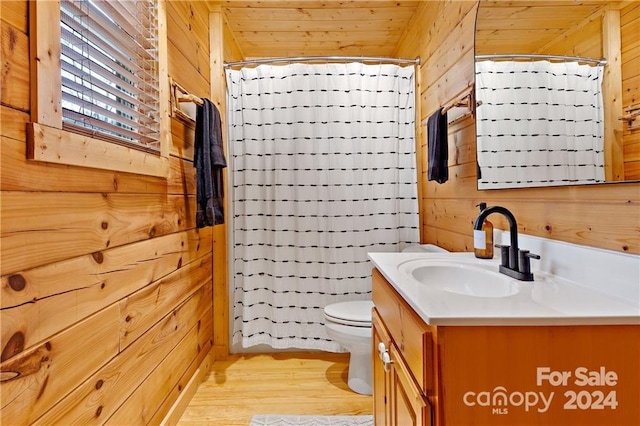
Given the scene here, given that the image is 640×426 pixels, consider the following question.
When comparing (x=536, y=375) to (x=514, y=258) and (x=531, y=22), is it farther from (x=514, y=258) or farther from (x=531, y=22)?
(x=531, y=22)

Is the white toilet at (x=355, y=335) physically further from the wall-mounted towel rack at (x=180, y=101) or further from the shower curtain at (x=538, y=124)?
the wall-mounted towel rack at (x=180, y=101)

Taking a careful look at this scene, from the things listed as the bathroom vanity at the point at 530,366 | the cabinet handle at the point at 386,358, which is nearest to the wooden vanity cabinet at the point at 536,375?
the bathroom vanity at the point at 530,366

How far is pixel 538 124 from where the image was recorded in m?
1.14

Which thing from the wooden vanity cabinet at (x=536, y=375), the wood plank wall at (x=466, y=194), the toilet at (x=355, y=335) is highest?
the wood plank wall at (x=466, y=194)

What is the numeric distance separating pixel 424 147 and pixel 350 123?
21.1 inches

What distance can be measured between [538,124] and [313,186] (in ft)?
4.37

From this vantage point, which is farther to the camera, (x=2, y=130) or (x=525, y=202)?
(x=525, y=202)

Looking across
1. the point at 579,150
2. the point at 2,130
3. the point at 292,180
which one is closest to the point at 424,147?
the point at 292,180

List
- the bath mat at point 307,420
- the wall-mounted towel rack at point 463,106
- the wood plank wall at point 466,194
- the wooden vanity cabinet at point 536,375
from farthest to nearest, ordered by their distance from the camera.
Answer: the bath mat at point 307,420, the wall-mounted towel rack at point 463,106, the wood plank wall at point 466,194, the wooden vanity cabinet at point 536,375

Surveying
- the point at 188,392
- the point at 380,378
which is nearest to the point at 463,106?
the point at 380,378

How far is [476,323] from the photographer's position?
65 centimetres

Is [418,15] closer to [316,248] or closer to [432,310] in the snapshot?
[316,248]

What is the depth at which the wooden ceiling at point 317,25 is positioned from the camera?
230 cm

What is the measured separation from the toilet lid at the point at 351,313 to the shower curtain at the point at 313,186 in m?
0.20
